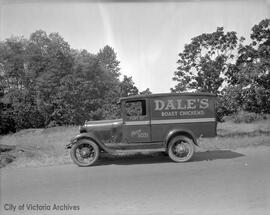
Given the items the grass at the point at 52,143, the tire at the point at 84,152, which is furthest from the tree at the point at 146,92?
the grass at the point at 52,143

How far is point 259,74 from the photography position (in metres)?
11.4

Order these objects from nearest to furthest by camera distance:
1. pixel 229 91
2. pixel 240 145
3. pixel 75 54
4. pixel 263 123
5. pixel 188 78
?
pixel 75 54
pixel 240 145
pixel 188 78
pixel 229 91
pixel 263 123

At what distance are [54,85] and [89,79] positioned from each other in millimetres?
1128

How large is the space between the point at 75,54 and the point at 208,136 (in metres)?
4.04

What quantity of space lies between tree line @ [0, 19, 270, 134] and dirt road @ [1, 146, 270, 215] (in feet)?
6.67

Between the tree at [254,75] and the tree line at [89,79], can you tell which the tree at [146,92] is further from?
the tree at [254,75]

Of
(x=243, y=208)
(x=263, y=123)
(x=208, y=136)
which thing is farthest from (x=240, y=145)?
(x=243, y=208)

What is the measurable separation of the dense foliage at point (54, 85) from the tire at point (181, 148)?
166cm

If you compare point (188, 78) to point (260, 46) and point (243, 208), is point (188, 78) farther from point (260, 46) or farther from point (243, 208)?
point (243, 208)

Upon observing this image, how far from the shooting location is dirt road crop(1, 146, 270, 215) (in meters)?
4.53

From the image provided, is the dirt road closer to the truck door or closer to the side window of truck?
the truck door

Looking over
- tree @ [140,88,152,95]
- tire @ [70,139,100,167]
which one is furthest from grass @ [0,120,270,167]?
tree @ [140,88,152,95]

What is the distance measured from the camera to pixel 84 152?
7523mm

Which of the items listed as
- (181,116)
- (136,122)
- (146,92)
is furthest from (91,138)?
(181,116)
